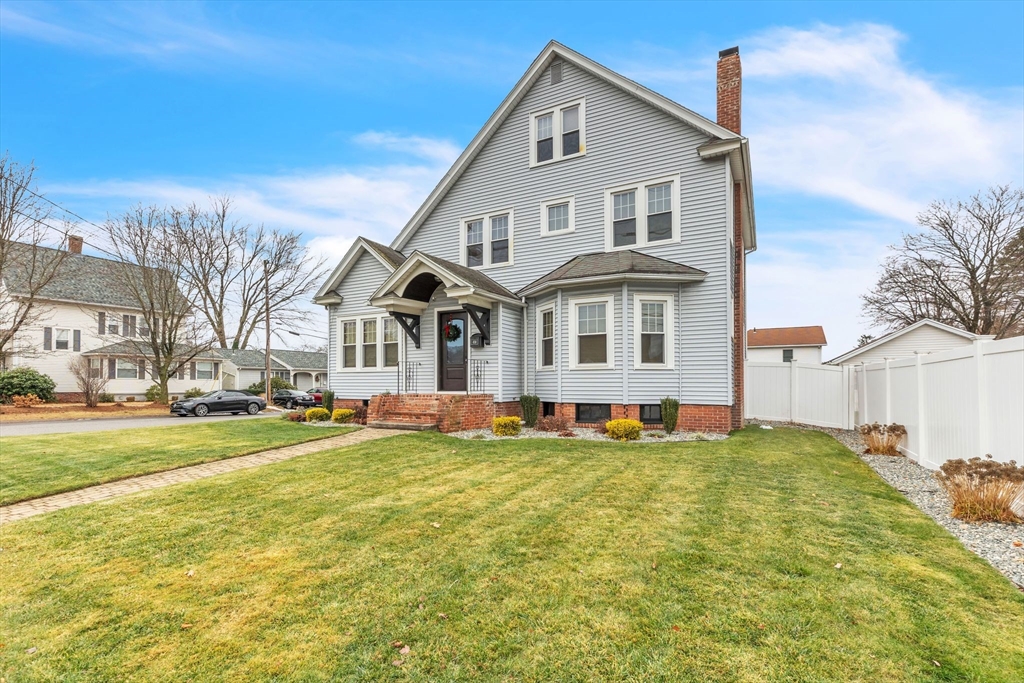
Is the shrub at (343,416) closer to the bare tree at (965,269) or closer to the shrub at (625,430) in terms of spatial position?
the shrub at (625,430)

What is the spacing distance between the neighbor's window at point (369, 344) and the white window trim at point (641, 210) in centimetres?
778

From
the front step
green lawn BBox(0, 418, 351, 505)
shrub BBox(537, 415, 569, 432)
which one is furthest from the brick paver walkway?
shrub BBox(537, 415, 569, 432)

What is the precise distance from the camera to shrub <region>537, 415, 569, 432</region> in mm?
12086

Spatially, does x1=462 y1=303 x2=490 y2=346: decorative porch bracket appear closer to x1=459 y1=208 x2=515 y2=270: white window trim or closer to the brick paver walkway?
x1=459 y1=208 x2=515 y2=270: white window trim

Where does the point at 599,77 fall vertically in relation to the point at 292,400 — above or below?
above

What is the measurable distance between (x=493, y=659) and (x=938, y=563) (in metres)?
3.89

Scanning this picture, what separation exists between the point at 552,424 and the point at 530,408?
1.20 m

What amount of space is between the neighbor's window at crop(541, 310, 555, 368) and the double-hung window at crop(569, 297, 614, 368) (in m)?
0.78

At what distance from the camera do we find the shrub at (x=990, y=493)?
201 inches

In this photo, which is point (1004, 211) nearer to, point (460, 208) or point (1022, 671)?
point (460, 208)

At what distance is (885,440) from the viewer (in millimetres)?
9727

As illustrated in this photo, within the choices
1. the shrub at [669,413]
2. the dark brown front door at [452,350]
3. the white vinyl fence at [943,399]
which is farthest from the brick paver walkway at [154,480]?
the white vinyl fence at [943,399]

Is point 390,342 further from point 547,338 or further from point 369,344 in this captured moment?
point 547,338

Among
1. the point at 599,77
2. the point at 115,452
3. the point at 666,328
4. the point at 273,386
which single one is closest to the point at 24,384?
the point at 273,386
